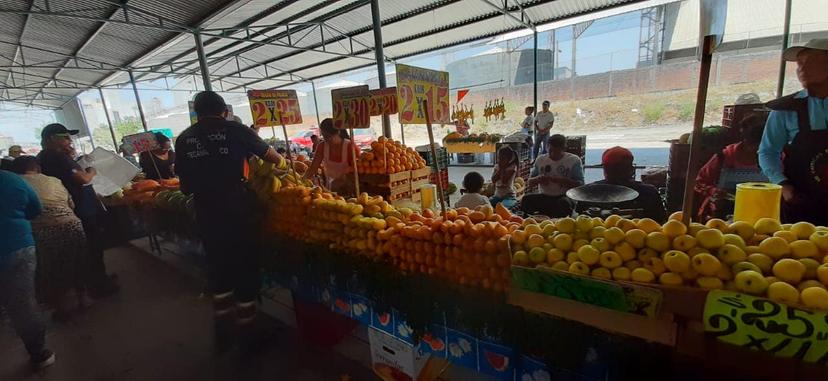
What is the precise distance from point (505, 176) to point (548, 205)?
1.19 m

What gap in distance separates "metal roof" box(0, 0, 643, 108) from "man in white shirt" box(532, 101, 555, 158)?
6.37 ft

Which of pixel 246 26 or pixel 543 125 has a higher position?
pixel 246 26

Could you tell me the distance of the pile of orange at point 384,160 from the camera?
358 centimetres

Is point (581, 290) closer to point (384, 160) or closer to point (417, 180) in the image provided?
point (384, 160)

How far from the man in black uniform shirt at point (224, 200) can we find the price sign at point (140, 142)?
115 inches

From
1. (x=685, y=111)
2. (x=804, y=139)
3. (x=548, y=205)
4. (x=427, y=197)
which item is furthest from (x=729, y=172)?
(x=685, y=111)

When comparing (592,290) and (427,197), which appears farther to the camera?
(427,197)

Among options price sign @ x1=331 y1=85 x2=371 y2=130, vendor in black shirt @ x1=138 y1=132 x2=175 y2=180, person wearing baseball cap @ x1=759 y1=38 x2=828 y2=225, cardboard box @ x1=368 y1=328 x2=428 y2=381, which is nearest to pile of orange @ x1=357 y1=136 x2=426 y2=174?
price sign @ x1=331 y1=85 x2=371 y2=130

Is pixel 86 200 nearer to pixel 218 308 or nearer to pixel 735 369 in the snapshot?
pixel 218 308

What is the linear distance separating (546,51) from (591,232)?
19.0 metres

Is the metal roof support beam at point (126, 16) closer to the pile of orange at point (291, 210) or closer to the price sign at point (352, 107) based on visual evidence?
the price sign at point (352, 107)

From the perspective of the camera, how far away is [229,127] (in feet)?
8.02

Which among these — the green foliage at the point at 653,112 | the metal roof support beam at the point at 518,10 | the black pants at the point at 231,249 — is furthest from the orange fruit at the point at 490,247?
the green foliage at the point at 653,112

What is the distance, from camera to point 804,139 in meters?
1.94
